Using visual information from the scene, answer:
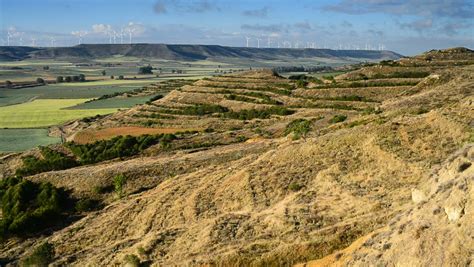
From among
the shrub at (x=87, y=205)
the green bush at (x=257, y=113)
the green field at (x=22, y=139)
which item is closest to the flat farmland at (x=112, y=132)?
the green field at (x=22, y=139)

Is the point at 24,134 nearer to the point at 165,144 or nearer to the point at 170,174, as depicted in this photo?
the point at 165,144

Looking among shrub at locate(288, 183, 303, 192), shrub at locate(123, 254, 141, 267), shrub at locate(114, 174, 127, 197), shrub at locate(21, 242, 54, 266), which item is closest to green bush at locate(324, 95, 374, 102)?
shrub at locate(114, 174, 127, 197)

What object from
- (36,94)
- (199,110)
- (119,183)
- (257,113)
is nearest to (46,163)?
(119,183)

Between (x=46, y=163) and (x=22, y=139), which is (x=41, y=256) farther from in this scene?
(x=22, y=139)

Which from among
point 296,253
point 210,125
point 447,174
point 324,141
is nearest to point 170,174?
point 324,141

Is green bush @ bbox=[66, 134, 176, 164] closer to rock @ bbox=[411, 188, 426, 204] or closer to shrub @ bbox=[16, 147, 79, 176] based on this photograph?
shrub @ bbox=[16, 147, 79, 176]

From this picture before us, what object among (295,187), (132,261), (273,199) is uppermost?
(295,187)
